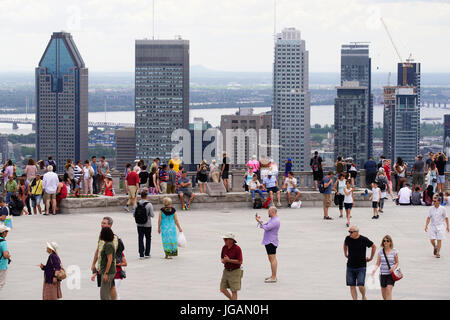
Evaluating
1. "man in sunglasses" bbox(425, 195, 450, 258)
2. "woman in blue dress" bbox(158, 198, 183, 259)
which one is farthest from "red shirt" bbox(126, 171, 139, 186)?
"man in sunglasses" bbox(425, 195, 450, 258)

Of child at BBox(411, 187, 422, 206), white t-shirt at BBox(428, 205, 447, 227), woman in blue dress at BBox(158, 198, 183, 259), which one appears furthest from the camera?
child at BBox(411, 187, 422, 206)

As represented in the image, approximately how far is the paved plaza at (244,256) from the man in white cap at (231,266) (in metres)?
0.80

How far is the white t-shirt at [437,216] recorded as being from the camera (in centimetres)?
1898

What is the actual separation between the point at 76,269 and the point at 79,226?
6.03 metres

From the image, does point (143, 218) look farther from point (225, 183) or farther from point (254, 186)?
point (225, 183)

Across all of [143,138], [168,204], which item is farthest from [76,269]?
[143,138]

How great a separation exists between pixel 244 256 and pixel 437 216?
4027mm

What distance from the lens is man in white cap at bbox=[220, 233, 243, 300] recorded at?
14125 millimetres

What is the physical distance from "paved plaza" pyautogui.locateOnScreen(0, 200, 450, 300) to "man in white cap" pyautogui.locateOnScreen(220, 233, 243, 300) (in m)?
0.80

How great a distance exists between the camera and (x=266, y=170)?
2695 cm

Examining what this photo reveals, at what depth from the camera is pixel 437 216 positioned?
19078mm

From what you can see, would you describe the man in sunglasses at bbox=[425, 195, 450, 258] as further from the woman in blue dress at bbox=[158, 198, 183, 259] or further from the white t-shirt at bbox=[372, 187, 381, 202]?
the white t-shirt at bbox=[372, 187, 381, 202]

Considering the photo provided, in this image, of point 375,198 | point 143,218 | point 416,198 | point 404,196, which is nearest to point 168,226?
point 143,218
